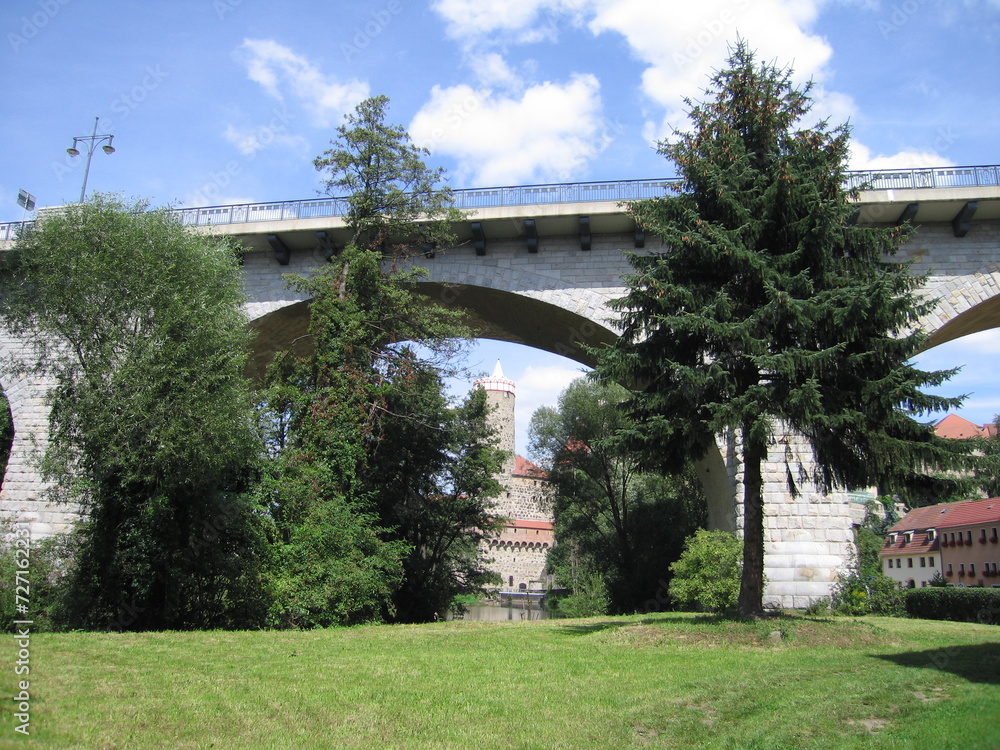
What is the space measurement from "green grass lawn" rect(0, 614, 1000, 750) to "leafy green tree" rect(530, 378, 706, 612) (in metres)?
15.2

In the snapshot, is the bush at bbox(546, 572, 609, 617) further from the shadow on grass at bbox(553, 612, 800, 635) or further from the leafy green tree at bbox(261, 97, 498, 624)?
the shadow on grass at bbox(553, 612, 800, 635)

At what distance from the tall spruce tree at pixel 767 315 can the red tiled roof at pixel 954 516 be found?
22028 mm

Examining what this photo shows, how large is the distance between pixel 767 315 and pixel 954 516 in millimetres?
31936

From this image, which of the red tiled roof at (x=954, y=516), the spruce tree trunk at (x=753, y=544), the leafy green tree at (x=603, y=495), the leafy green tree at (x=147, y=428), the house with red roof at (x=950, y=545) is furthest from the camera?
the red tiled roof at (x=954, y=516)

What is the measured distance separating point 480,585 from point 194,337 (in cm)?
1193

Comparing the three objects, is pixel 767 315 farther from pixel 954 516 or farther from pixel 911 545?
pixel 911 545

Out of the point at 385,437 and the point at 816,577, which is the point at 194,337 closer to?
the point at 385,437

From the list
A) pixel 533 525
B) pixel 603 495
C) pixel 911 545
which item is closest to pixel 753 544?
pixel 603 495

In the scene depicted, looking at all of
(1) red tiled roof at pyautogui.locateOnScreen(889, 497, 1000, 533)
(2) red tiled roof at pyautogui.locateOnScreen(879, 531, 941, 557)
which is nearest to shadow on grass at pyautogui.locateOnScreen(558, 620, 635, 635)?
(1) red tiled roof at pyautogui.locateOnScreen(889, 497, 1000, 533)

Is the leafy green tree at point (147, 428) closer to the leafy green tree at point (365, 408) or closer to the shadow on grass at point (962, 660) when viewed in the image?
the leafy green tree at point (365, 408)

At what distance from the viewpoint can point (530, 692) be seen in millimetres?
5480

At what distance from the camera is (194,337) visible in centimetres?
1104

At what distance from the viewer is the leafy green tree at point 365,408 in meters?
12.2

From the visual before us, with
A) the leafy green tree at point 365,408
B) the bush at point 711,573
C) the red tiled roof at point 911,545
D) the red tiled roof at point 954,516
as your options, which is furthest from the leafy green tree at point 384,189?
the red tiled roof at point 911,545
